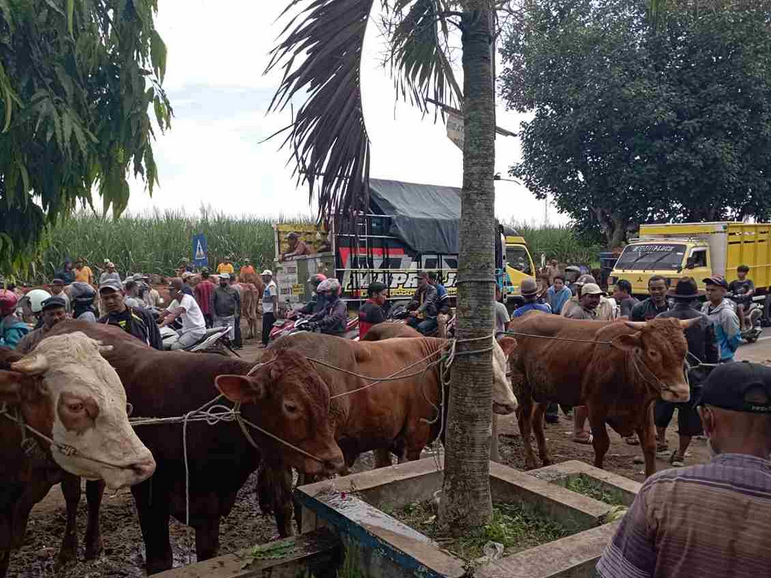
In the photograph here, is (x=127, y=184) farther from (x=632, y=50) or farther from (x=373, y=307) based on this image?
(x=632, y=50)

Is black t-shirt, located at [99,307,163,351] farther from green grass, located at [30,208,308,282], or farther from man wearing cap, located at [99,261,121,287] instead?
green grass, located at [30,208,308,282]

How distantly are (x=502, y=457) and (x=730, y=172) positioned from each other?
52.4 ft

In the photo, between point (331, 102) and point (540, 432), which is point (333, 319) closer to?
point (540, 432)

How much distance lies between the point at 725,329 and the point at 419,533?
200 inches

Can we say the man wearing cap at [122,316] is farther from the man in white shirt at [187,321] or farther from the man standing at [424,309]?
the man standing at [424,309]

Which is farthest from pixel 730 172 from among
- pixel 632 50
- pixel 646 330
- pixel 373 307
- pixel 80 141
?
pixel 80 141

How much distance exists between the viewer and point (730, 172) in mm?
19078

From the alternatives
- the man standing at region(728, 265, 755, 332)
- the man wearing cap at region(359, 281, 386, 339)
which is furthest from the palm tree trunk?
the man standing at region(728, 265, 755, 332)

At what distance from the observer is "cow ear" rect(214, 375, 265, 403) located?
11.6 ft

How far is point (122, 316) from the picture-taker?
6035mm

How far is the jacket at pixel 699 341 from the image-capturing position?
20.8ft

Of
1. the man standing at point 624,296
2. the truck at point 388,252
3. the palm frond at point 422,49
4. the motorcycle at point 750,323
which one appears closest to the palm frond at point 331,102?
the palm frond at point 422,49

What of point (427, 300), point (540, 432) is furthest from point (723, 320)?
point (427, 300)

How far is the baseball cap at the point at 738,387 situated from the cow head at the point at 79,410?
235 cm
